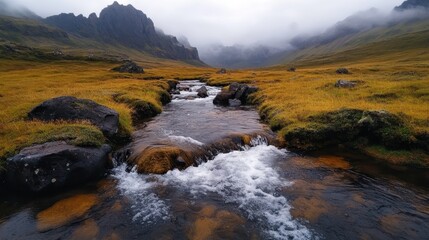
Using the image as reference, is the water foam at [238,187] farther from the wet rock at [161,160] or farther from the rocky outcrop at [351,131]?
the rocky outcrop at [351,131]

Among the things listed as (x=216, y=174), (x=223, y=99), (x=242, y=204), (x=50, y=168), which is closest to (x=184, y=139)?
(x=216, y=174)

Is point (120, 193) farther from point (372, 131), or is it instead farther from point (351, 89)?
point (351, 89)

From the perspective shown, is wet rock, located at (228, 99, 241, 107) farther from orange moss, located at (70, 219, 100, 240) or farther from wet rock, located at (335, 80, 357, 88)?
orange moss, located at (70, 219, 100, 240)

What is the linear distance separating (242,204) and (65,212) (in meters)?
8.90

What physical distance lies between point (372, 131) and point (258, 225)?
607 inches

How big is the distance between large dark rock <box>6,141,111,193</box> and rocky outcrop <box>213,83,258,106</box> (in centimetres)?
3094

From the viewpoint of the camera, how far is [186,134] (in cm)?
2761

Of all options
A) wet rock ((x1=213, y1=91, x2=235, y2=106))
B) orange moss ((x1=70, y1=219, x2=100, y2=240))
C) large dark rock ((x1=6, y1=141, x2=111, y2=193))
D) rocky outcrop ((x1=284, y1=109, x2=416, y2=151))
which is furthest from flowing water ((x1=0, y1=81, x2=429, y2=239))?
wet rock ((x1=213, y1=91, x2=235, y2=106))

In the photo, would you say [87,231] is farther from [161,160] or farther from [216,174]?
[216,174]

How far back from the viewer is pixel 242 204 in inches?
619

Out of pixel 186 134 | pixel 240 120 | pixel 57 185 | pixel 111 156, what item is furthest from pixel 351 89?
pixel 57 185

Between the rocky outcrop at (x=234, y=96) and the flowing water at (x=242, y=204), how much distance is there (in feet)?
85.7

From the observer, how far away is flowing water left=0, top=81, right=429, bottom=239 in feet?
44.3

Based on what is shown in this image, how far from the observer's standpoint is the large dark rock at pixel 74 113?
24.5m
